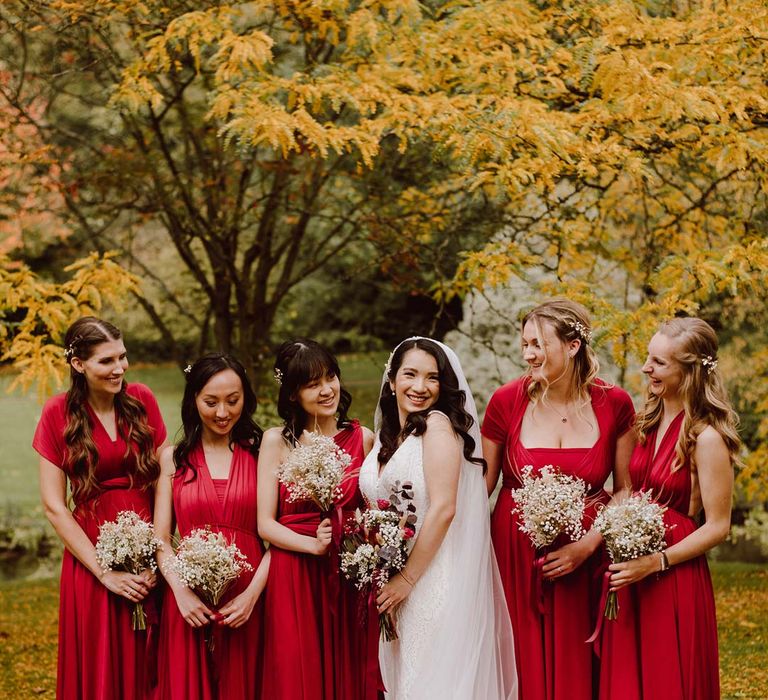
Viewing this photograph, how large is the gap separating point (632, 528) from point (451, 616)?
2.93 feet

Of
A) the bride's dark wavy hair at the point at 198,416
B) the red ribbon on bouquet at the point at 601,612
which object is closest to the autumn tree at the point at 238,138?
the bride's dark wavy hair at the point at 198,416

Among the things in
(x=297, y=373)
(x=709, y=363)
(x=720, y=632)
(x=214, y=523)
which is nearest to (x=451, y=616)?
(x=214, y=523)

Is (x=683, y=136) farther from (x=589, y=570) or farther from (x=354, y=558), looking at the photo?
(x=354, y=558)

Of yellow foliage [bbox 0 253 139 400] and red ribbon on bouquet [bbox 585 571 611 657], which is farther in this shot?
yellow foliage [bbox 0 253 139 400]

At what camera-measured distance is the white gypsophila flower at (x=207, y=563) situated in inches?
167

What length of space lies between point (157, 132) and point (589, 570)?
221 inches

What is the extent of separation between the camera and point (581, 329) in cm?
464

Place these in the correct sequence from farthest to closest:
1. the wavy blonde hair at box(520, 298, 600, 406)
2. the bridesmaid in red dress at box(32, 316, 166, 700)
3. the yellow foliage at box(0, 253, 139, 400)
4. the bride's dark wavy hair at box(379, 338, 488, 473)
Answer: the yellow foliage at box(0, 253, 139, 400)
the bridesmaid in red dress at box(32, 316, 166, 700)
the wavy blonde hair at box(520, 298, 600, 406)
the bride's dark wavy hair at box(379, 338, 488, 473)

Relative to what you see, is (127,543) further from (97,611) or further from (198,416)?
(198,416)

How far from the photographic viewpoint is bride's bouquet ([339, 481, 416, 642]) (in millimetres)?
4152

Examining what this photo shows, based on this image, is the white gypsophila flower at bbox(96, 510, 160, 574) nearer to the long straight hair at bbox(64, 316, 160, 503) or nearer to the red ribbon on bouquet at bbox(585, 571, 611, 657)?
the long straight hair at bbox(64, 316, 160, 503)

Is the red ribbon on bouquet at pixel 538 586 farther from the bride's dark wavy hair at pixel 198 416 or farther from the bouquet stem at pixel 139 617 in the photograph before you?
the bouquet stem at pixel 139 617

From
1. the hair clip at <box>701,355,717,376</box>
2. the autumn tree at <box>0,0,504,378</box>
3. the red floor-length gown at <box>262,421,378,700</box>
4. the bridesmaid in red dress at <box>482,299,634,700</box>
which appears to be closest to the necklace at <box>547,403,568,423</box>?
the bridesmaid in red dress at <box>482,299,634,700</box>

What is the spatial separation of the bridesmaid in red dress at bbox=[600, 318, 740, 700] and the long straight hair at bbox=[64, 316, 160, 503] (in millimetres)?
2369
